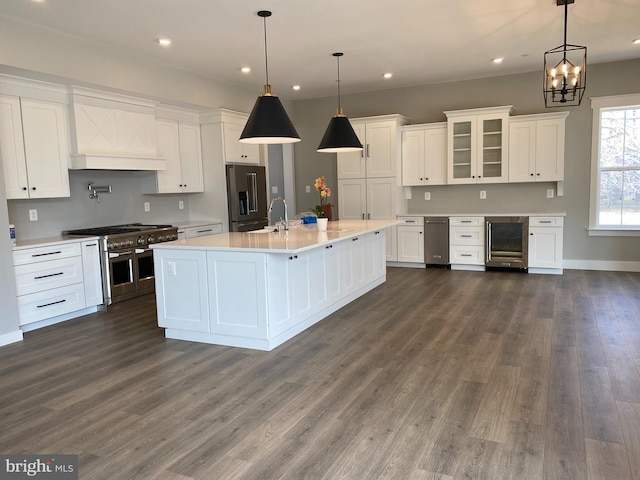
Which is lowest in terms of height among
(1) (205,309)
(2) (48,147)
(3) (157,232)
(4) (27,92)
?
(1) (205,309)

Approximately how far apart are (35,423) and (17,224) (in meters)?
2.90

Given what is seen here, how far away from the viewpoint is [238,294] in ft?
12.5

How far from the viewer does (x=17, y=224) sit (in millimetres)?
4895

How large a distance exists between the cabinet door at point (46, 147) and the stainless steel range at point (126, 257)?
61cm

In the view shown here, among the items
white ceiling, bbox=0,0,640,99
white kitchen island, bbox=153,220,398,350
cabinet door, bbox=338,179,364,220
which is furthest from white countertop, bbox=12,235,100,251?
cabinet door, bbox=338,179,364,220

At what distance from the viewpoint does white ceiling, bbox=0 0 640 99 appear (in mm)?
4105

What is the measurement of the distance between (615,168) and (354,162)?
12.1 ft

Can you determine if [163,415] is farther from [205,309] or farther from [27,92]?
[27,92]

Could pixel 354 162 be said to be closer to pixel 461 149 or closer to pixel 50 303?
pixel 461 149

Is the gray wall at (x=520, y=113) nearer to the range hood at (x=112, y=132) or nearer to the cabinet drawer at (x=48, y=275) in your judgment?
the range hood at (x=112, y=132)

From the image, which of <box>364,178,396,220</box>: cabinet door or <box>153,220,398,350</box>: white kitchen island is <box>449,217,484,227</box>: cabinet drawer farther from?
<box>153,220,398,350</box>: white kitchen island

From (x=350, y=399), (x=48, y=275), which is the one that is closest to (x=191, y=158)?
(x=48, y=275)

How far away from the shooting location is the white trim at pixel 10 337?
13.5ft

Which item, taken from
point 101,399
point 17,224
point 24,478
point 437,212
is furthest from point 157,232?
point 437,212
